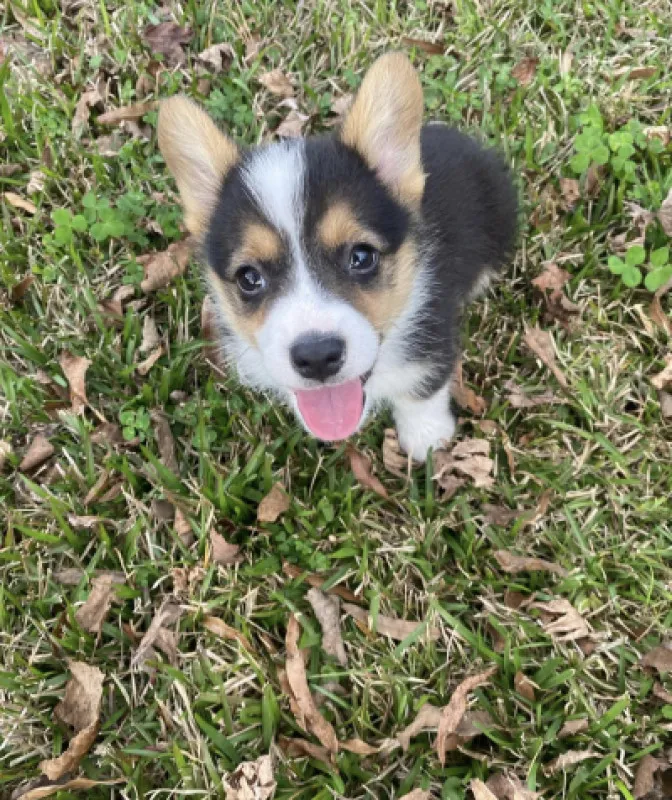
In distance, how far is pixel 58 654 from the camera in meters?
3.11

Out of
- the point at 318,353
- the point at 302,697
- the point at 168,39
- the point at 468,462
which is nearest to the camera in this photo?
the point at 318,353

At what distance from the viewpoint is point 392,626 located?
3.09m

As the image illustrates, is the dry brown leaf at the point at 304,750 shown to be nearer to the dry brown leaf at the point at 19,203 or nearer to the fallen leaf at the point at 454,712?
the fallen leaf at the point at 454,712

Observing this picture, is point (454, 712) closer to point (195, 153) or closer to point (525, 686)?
point (525, 686)

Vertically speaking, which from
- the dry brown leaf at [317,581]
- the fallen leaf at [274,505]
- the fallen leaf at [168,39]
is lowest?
the dry brown leaf at [317,581]

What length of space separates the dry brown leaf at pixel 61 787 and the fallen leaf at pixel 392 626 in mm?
1122

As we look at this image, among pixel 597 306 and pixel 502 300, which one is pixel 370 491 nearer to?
pixel 502 300

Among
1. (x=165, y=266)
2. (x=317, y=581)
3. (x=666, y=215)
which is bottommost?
(x=317, y=581)

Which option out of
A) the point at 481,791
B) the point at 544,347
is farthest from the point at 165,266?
the point at 481,791

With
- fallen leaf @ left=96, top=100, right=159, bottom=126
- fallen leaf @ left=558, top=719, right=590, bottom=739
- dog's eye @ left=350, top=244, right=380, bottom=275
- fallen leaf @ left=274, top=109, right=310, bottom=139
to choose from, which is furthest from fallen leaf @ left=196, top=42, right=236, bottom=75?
fallen leaf @ left=558, top=719, right=590, bottom=739

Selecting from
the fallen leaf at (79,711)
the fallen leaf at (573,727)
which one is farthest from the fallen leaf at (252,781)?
the fallen leaf at (573,727)

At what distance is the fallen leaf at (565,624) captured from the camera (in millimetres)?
3020

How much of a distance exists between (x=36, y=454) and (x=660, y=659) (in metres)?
2.97

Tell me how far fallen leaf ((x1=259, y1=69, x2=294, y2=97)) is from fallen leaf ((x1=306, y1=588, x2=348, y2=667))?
2.98 m
